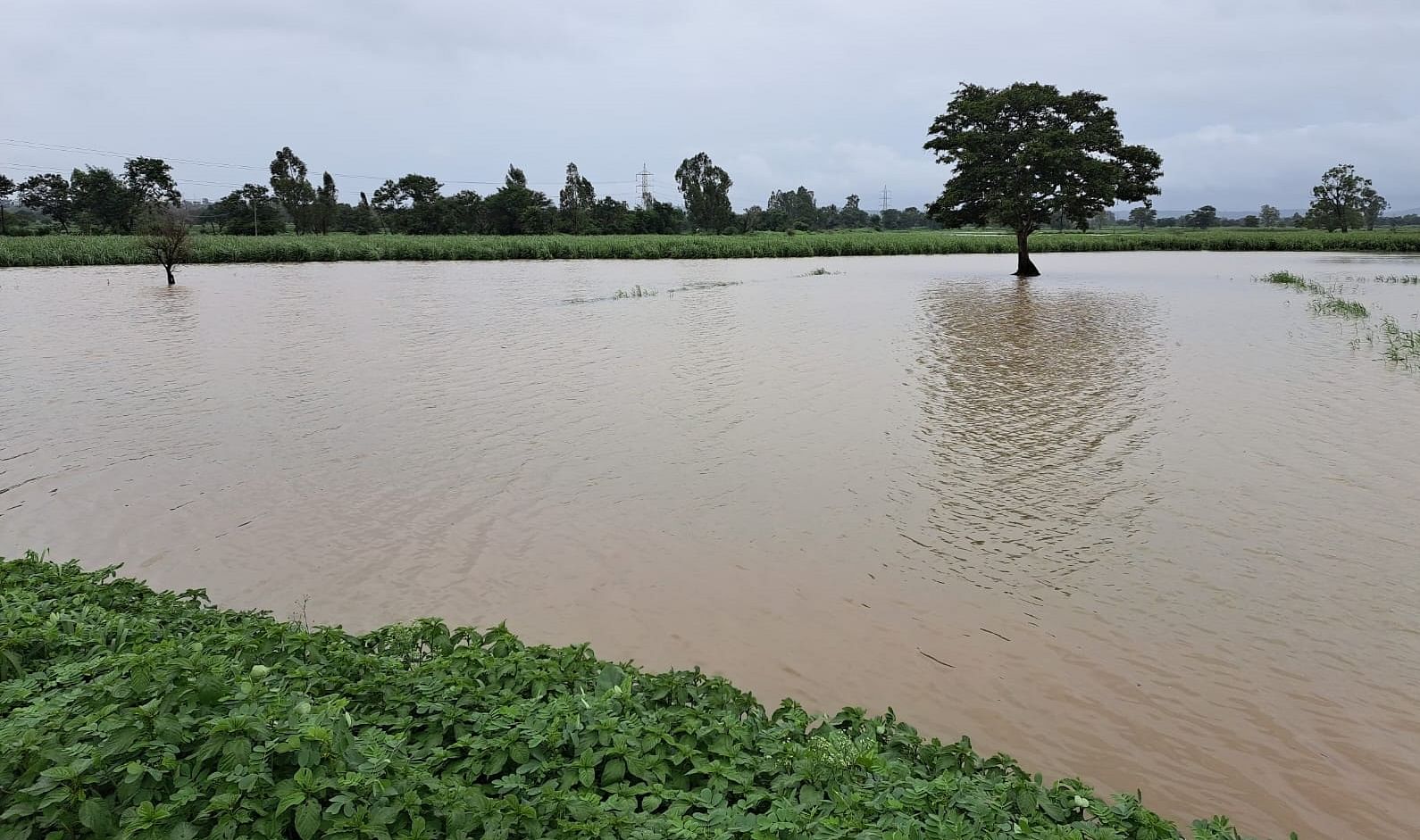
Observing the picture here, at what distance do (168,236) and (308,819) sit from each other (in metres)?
39.4

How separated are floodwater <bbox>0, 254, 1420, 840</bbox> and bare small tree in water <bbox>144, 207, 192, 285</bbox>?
1849 centimetres

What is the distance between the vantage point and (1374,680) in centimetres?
482

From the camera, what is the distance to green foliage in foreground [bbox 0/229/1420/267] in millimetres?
47906

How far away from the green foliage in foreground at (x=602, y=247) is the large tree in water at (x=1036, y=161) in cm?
2288

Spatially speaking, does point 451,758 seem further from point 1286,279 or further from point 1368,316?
point 1286,279

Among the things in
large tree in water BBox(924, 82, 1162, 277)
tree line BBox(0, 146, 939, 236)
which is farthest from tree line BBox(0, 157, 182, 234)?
large tree in water BBox(924, 82, 1162, 277)

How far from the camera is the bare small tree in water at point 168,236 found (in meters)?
34.3

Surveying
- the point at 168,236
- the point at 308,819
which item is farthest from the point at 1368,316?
the point at 168,236

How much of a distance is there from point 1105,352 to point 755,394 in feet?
28.3

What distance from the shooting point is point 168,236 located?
113ft

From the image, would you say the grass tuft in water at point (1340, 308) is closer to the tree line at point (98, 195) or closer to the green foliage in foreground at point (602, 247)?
the green foliage in foreground at point (602, 247)

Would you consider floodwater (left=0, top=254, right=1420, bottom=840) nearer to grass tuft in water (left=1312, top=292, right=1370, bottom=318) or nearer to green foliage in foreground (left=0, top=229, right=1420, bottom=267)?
grass tuft in water (left=1312, top=292, right=1370, bottom=318)

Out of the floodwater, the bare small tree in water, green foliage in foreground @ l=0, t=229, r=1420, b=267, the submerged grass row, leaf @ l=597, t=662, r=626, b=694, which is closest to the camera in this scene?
leaf @ l=597, t=662, r=626, b=694

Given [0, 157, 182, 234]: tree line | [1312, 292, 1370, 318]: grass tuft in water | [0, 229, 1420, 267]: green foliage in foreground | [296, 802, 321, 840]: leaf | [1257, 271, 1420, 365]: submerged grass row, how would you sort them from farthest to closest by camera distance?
[0, 157, 182, 234]: tree line → [0, 229, 1420, 267]: green foliage in foreground → [1312, 292, 1370, 318]: grass tuft in water → [1257, 271, 1420, 365]: submerged grass row → [296, 802, 321, 840]: leaf
